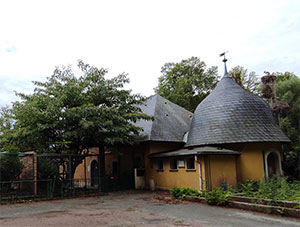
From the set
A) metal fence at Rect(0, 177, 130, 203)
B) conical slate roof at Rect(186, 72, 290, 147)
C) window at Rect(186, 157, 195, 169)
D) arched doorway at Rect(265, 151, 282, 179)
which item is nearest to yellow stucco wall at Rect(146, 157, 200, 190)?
window at Rect(186, 157, 195, 169)

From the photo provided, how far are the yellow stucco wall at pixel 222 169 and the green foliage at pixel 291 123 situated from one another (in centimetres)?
693

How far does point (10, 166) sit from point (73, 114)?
4.21 metres

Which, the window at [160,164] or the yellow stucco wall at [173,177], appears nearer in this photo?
the yellow stucco wall at [173,177]

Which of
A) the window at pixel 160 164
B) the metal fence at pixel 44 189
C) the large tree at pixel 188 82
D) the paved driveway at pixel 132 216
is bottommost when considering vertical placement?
the paved driveway at pixel 132 216

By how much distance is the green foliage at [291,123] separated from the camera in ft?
69.9

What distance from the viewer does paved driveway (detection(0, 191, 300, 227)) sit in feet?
28.2

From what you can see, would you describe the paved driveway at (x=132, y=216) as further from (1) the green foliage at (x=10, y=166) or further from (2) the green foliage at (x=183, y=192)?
(1) the green foliage at (x=10, y=166)

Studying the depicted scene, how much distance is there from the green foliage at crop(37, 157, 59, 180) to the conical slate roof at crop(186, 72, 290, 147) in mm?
9118

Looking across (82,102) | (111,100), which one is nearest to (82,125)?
(82,102)

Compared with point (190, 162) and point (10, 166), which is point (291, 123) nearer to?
point (190, 162)

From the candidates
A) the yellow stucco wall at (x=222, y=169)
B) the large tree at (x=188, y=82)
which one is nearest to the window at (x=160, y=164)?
Result: the yellow stucco wall at (x=222, y=169)

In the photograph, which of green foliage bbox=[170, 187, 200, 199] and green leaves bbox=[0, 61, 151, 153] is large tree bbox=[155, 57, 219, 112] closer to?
green leaves bbox=[0, 61, 151, 153]

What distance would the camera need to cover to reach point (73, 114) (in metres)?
15.5

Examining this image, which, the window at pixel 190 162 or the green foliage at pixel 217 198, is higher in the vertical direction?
the window at pixel 190 162
